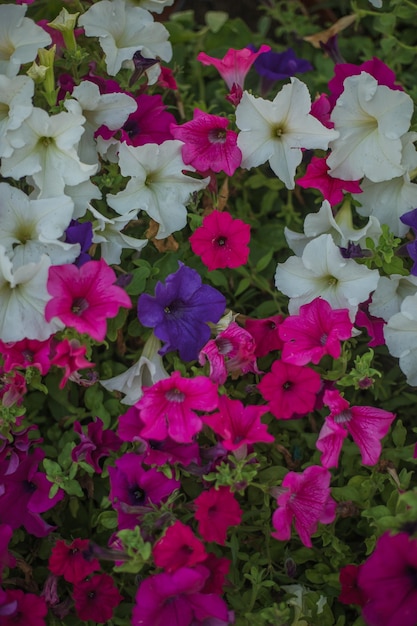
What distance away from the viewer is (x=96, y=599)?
116 cm

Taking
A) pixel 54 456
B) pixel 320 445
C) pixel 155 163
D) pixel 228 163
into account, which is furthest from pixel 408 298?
pixel 54 456

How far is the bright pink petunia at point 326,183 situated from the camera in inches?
51.7

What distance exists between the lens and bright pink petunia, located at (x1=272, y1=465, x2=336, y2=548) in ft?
3.65

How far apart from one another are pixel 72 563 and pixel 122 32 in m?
0.93

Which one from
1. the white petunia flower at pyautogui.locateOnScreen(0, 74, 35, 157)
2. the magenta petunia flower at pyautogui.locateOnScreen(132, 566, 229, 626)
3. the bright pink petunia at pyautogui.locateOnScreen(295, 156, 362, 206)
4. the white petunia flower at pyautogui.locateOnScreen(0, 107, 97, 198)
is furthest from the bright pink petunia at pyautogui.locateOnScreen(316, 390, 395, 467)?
the white petunia flower at pyautogui.locateOnScreen(0, 74, 35, 157)

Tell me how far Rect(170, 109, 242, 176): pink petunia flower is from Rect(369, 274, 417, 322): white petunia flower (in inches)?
12.7

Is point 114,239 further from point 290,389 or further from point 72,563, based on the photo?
point 72,563

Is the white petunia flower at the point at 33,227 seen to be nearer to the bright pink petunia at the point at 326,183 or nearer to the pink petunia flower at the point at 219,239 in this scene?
the pink petunia flower at the point at 219,239

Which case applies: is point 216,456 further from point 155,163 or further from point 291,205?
point 291,205

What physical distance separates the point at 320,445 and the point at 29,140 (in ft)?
2.25

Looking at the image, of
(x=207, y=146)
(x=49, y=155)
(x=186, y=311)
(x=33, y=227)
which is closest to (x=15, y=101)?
(x=49, y=155)

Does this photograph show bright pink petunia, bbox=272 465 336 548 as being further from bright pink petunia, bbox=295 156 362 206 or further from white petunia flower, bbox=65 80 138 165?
white petunia flower, bbox=65 80 138 165

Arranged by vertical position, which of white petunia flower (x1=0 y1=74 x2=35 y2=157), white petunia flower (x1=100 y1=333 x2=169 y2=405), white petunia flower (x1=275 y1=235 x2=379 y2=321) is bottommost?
white petunia flower (x1=100 y1=333 x2=169 y2=405)

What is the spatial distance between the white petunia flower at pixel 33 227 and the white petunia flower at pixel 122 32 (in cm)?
30
